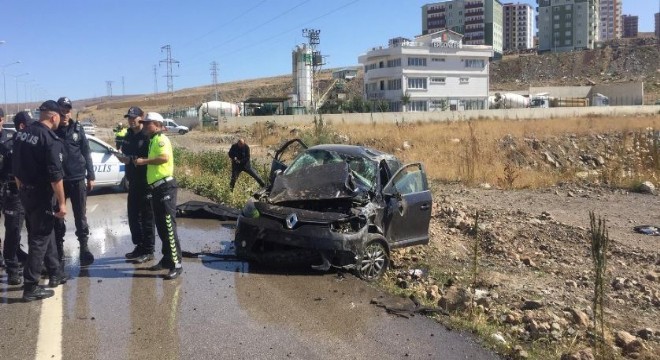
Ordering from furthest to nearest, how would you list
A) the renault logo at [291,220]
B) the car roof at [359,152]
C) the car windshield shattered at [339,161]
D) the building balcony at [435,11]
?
the building balcony at [435,11] < the car roof at [359,152] < the car windshield shattered at [339,161] < the renault logo at [291,220]

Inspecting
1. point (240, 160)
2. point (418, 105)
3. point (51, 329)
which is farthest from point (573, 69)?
point (51, 329)

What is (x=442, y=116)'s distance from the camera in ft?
176

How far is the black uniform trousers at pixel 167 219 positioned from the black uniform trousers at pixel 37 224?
1.16m

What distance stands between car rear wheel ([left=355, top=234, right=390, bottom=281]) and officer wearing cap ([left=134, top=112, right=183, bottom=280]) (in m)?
2.11

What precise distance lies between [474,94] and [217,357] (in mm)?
79931

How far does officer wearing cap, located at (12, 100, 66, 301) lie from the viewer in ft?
18.6

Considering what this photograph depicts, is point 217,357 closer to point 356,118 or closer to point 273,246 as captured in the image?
point 273,246

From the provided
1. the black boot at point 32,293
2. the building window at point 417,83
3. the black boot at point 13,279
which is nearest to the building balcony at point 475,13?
the building window at point 417,83

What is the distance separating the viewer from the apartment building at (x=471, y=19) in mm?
151750

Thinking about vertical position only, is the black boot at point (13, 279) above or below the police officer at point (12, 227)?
below

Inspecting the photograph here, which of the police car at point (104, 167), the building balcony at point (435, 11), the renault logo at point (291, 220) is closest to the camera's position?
the renault logo at point (291, 220)

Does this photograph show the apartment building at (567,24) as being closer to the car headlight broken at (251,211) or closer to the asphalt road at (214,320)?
the car headlight broken at (251,211)

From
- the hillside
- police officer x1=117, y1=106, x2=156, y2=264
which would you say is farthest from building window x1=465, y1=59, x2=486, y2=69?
police officer x1=117, y1=106, x2=156, y2=264

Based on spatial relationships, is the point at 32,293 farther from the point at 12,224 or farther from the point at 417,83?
the point at 417,83
